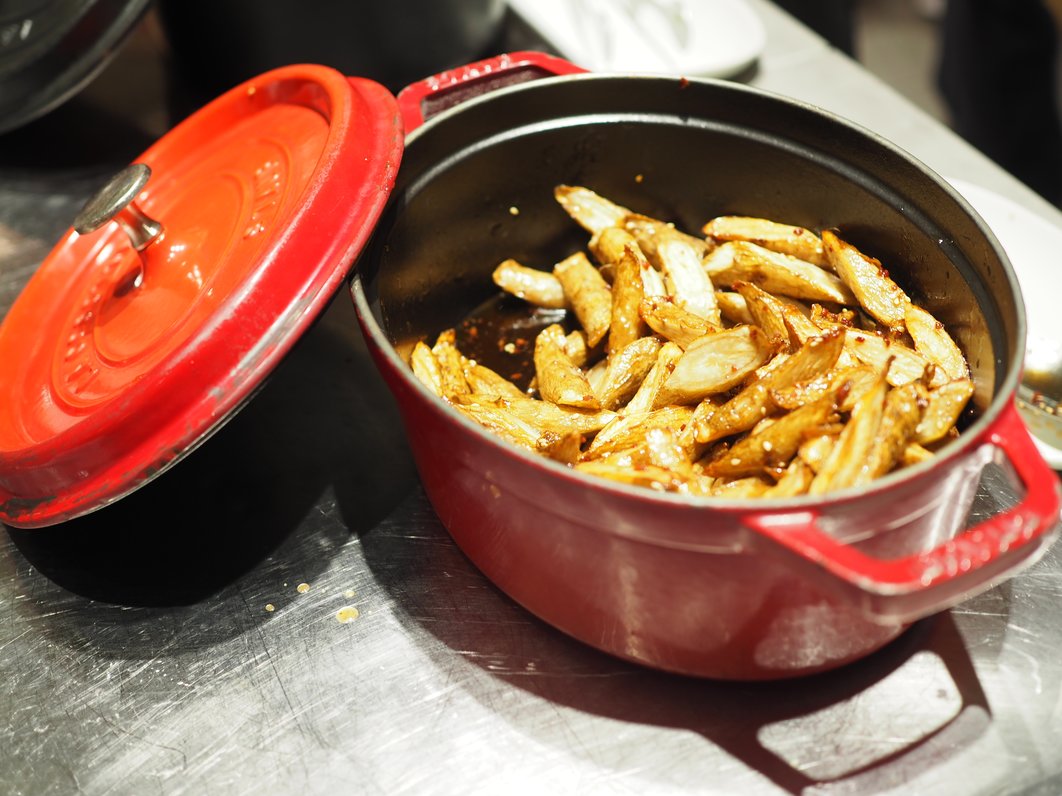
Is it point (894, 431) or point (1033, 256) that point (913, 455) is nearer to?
point (894, 431)

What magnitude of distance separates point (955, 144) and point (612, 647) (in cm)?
129

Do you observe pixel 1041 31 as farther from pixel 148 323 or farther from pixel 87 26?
pixel 148 323

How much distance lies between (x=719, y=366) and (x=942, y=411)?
0.80ft

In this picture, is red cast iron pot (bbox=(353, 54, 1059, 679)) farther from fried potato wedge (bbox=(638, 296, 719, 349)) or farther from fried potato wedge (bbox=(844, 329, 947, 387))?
fried potato wedge (bbox=(638, 296, 719, 349))

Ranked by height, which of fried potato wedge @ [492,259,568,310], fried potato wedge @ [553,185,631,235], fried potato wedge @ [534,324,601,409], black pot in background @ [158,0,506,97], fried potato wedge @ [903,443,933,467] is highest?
black pot in background @ [158,0,506,97]

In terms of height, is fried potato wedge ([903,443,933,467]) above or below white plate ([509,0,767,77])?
below

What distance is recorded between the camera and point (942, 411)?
0.95m

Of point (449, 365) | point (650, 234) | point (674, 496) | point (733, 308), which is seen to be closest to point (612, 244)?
point (650, 234)

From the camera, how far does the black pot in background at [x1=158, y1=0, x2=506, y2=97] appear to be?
160 centimetres

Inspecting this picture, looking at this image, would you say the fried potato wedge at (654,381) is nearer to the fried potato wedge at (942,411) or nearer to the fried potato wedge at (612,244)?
the fried potato wedge at (612,244)

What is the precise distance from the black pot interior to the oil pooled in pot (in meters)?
0.03

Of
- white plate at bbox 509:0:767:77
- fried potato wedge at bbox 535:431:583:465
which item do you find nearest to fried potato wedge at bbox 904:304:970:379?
fried potato wedge at bbox 535:431:583:465

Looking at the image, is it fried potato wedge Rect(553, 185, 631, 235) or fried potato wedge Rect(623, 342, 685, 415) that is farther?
fried potato wedge Rect(553, 185, 631, 235)

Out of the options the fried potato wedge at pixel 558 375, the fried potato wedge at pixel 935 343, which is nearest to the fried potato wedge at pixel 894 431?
the fried potato wedge at pixel 935 343
